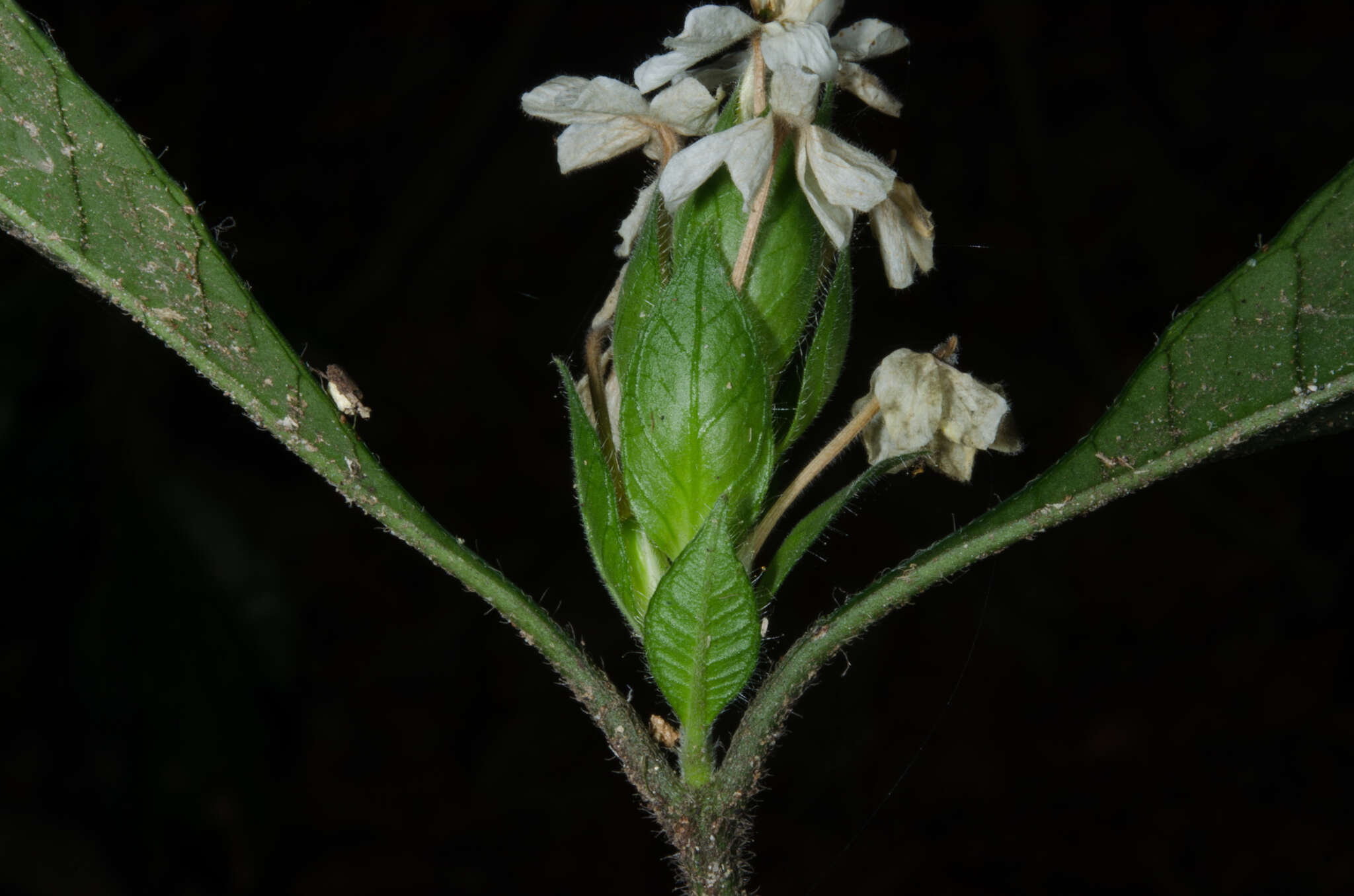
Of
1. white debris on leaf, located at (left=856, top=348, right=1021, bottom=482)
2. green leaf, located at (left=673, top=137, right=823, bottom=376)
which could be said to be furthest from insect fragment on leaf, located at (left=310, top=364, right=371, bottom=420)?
white debris on leaf, located at (left=856, top=348, right=1021, bottom=482)

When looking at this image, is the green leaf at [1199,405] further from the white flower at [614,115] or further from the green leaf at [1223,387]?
the white flower at [614,115]

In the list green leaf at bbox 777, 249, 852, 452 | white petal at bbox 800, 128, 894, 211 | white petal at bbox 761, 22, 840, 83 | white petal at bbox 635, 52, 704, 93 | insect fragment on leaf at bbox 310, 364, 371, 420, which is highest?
white petal at bbox 635, 52, 704, 93

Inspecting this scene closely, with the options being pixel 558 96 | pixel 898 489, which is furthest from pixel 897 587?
pixel 898 489

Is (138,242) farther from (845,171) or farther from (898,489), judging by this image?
(898,489)

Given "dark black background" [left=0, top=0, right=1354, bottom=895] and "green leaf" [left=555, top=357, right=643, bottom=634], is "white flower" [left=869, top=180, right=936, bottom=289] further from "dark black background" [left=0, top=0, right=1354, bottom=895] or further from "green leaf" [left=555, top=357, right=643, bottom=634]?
"dark black background" [left=0, top=0, right=1354, bottom=895]

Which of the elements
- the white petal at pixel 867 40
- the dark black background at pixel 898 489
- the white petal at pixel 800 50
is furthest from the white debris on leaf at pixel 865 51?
the dark black background at pixel 898 489

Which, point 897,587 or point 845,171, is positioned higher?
point 845,171

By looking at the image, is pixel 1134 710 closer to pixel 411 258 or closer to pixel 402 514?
pixel 411 258
